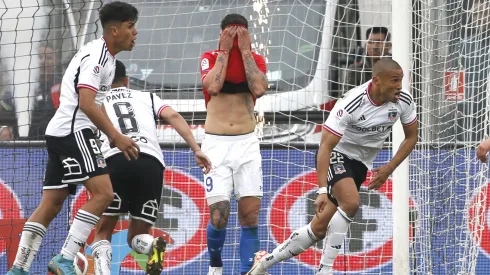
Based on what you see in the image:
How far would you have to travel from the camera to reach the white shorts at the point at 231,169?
911 cm

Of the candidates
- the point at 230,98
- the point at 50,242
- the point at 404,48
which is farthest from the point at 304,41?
the point at 50,242

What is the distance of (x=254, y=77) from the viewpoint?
356 inches

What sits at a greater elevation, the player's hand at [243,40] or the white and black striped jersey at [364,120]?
the player's hand at [243,40]

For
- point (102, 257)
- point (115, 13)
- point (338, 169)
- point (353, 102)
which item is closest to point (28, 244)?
point (102, 257)

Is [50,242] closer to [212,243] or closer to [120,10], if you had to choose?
[212,243]

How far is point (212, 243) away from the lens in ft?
30.0

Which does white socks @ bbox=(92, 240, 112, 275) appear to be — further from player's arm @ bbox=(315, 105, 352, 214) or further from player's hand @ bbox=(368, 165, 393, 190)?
player's hand @ bbox=(368, 165, 393, 190)

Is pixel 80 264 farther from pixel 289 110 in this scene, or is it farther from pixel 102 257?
pixel 289 110

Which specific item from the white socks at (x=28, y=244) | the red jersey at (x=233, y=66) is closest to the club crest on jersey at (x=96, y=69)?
the red jersey at (x=233, y=66)

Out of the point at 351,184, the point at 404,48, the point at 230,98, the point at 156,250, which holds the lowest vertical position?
the point at 156,250

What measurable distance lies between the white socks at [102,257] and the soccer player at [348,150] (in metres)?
1.17

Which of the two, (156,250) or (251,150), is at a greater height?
(251,150)

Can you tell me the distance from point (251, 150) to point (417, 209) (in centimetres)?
218

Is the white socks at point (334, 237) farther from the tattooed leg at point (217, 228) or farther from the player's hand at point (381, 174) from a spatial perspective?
the tattooed leg at point (217, 228)
